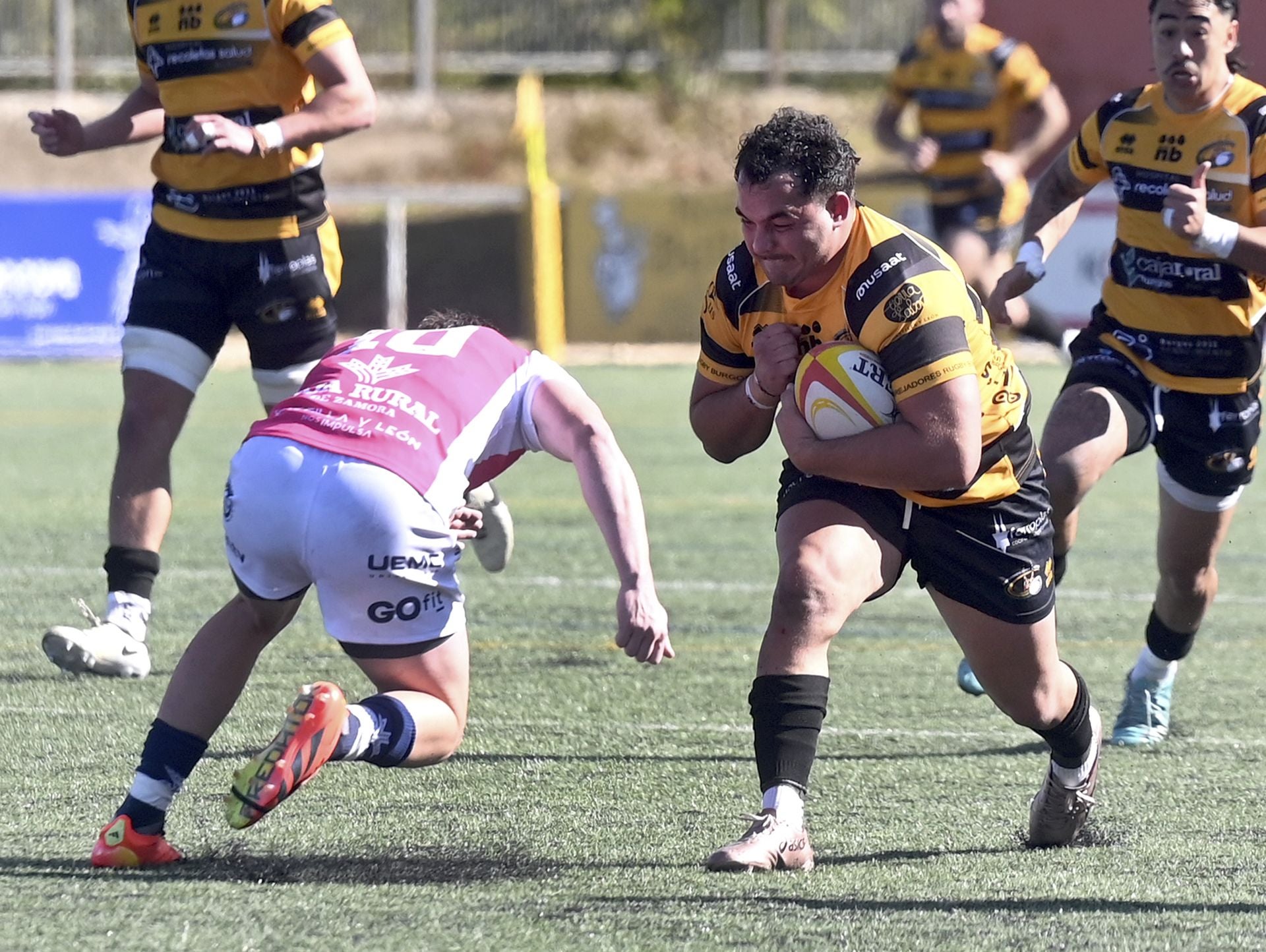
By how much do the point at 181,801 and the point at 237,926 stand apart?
110 cm

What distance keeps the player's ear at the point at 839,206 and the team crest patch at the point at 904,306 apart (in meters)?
0.19

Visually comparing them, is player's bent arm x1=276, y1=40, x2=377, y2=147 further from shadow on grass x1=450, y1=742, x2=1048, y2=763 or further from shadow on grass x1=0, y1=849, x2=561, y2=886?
shadow on grass x1=0, y1=849, x2=561, y2=886

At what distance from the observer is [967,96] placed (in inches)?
470

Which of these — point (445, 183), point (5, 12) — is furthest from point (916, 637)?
point (5, 12)

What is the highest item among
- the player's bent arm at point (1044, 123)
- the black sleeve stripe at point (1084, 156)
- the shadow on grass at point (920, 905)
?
the black sleeve stripe at point (1084, 156)

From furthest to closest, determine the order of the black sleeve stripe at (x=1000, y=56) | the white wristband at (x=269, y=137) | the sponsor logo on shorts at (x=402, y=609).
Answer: the black sleeve stripe at (x=1000, y=56), the white wristband at (x=269, y=137), the sponsor logo on shorts at (x=402, y=609)

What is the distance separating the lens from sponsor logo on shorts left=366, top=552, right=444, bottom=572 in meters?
3.74

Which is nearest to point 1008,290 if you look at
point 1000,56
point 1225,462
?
point 1225,462

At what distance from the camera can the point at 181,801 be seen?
4.54 metres

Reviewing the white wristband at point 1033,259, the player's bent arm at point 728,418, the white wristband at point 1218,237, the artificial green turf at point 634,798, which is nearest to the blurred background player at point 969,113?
the artificial green turf at point 634,798

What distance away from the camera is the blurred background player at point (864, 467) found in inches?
155

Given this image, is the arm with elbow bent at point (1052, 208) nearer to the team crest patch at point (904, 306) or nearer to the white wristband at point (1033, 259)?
the white wristband at point (1033, 259)

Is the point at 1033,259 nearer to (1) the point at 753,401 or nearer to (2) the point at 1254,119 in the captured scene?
(2) the point at 1254,119

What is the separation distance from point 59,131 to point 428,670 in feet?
11.0
